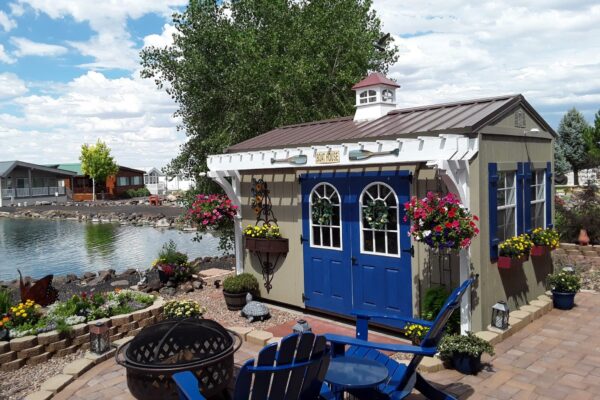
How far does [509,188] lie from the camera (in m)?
7.01

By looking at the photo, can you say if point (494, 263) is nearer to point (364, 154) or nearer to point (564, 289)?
point (564, 289)

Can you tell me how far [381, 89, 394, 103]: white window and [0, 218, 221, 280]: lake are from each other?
32.8 ft

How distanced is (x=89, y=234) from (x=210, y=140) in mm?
14979

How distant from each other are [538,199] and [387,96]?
3029 millimetres

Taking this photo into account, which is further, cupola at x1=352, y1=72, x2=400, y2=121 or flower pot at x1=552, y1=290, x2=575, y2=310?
cupola at x1=352, y1=72, x2=400, y2=121

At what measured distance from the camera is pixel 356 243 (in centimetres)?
708

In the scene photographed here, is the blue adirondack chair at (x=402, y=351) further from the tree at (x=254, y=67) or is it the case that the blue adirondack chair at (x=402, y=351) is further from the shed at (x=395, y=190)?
the tree at (x=254, y=67)

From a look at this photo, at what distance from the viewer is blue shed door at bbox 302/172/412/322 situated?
6602 mm

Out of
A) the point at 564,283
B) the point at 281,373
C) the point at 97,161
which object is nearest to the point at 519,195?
the point at 564,283

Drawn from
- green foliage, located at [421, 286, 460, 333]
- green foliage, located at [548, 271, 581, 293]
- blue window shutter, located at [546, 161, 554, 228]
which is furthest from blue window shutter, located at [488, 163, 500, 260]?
blue window shutter, located at [546, 161, 554, 228]

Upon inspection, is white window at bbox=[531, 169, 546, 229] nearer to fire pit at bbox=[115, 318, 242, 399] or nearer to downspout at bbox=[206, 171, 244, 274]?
downspout at bbox=[206, 171, 244, 274]

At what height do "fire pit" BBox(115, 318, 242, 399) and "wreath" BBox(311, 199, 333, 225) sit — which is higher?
"wreath" BBox(311, 199, 333, 225)

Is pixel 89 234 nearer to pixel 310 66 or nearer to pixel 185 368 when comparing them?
pixel 310 66

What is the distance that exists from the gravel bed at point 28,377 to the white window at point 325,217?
12.0 feet
